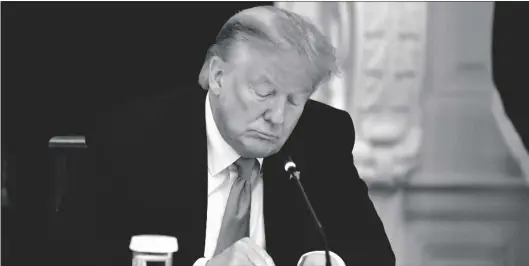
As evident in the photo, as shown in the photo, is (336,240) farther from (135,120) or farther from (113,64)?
(113,64)

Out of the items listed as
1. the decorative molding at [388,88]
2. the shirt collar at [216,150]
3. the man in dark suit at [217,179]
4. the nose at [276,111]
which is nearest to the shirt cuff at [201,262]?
the man in dark suit at [217,179]

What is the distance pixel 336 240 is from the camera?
5.03 feet

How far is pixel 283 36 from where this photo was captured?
137 cm

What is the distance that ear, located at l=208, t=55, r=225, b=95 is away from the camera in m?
1.45

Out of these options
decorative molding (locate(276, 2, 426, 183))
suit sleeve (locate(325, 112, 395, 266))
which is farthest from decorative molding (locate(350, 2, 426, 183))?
suit sleeve (locate(325, 112, 395, 266))

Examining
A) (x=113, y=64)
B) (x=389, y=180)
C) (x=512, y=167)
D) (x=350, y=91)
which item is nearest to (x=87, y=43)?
(x=113, y=64)

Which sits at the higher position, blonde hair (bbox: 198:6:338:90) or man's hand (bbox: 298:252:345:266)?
blonde hair (bbox: 198:6:338:90)

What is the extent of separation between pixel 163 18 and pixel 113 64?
0.17 meters

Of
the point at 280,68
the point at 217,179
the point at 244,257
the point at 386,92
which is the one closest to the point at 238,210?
the point at 217,179

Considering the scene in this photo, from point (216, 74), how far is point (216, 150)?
0.51 feet

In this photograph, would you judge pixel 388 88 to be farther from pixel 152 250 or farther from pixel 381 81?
pixel 152 250

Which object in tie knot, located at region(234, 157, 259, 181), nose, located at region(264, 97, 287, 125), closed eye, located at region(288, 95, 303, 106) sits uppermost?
closed eye, located at region(288, 95, 303, 106)

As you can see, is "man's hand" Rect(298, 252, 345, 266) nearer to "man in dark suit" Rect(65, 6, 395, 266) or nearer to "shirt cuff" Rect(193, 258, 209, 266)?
"man in dark suit" Rect(65, 6, 395, 266)

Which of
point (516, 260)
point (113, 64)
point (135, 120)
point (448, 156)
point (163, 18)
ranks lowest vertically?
point (516, 260)
